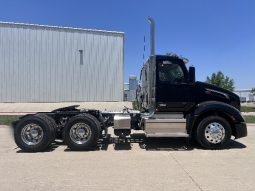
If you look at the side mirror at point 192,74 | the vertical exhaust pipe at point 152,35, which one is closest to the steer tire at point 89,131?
the vertical exhaust pipe at point 152,35

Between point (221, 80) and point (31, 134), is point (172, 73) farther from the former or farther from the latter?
point (221, 80)

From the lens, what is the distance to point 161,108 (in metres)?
10.3

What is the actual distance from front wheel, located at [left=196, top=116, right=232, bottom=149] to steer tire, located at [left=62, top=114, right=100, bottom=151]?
281cm

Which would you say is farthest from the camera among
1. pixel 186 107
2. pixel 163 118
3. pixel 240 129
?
pixel 186 107

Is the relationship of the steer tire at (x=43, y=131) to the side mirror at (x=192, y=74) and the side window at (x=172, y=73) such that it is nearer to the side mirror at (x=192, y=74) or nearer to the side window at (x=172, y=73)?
the side window at (x=172, y=73)

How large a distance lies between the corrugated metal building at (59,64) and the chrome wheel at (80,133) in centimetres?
2005

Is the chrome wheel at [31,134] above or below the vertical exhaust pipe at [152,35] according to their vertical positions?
below

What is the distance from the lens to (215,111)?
32.7 ft

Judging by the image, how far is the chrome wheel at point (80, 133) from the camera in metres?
9.62

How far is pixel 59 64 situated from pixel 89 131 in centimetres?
2056

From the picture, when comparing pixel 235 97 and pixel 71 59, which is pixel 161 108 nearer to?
pixel 235 97

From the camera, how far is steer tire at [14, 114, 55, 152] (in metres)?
9.55

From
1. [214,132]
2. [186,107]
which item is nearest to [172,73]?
[186,107]

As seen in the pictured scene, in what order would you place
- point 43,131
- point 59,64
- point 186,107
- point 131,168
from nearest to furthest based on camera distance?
point 131,168 < point 43,131 < point 186,107 < point 59,64
